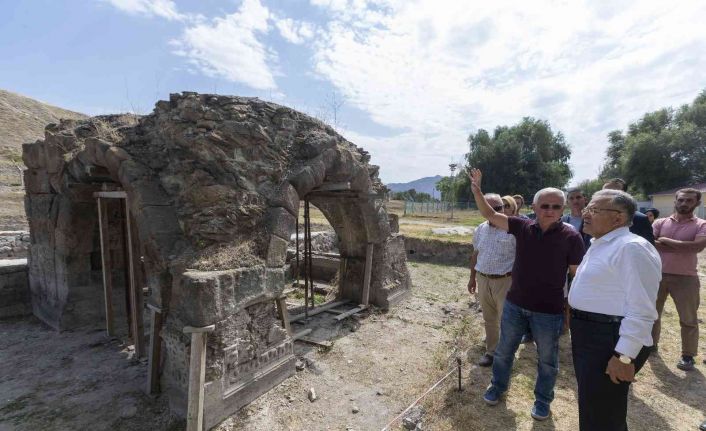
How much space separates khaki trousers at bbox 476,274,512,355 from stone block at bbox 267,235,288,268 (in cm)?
242

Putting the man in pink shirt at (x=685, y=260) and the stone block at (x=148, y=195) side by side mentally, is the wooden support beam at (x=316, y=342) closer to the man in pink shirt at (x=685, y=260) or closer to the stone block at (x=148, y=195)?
the stone block at (x=148, y=195)

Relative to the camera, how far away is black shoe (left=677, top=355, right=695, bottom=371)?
4.14 metres

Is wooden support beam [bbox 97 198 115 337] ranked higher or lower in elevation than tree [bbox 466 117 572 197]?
lower

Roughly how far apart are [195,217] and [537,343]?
3.71 meters

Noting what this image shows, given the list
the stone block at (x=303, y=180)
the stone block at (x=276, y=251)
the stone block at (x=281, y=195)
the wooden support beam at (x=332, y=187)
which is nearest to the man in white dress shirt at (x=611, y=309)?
the stone block at (x=276, y=251)

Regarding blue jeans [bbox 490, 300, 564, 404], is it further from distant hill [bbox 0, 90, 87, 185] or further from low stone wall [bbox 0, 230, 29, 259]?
distant hill [bbox 0, 90, 87, 185]

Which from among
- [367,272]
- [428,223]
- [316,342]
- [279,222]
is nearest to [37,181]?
[279,222]

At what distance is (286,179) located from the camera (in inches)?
182

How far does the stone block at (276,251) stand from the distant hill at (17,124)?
18.4 metres

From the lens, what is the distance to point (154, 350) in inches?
154

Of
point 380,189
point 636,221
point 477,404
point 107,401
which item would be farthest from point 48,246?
point 636,221

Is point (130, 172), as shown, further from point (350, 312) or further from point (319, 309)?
point (350, 312)

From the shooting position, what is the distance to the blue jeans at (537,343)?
9.94 feet

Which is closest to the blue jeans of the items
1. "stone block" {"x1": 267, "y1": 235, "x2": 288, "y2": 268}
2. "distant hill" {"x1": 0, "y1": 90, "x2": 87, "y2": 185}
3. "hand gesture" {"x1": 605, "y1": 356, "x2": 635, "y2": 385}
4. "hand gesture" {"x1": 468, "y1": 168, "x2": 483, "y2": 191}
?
"hand gesture" {"x1": 605, "y1": 356, "x2": 635, "y2": 385}
